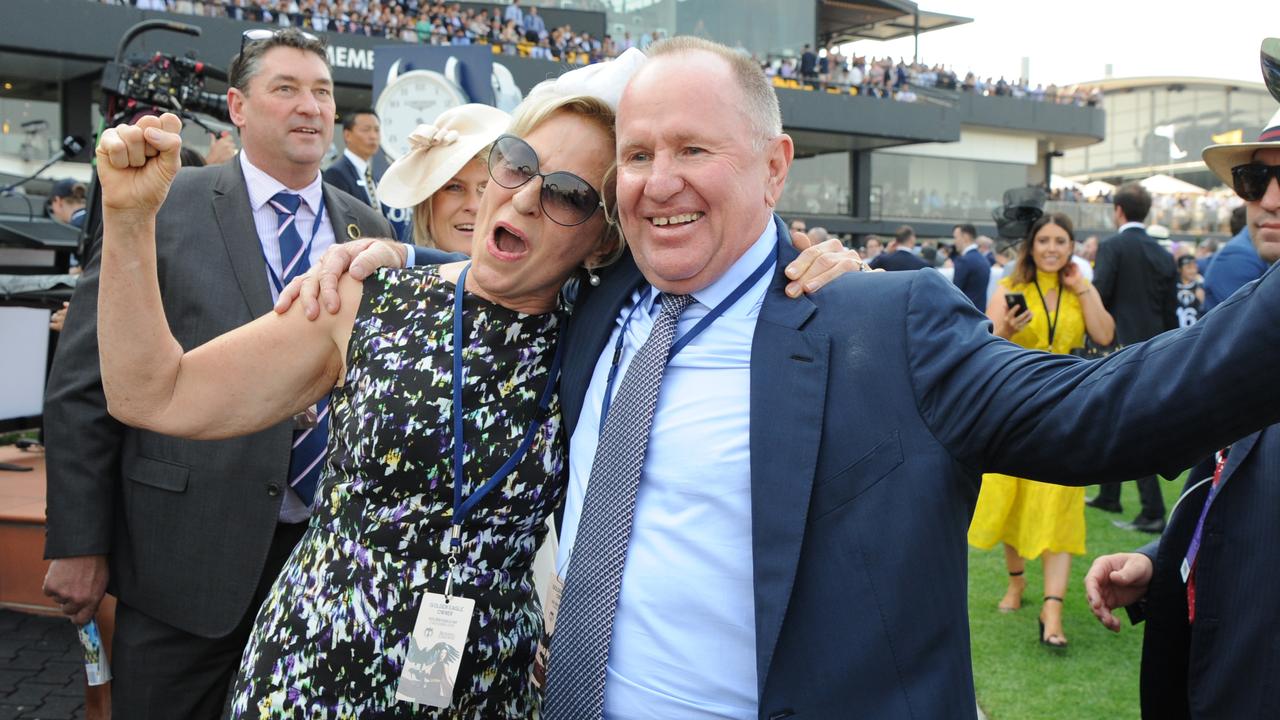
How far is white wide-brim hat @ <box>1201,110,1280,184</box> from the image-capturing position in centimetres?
250

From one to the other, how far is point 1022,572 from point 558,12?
3082 centimetres

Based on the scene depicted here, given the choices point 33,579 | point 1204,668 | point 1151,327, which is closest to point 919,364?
point 1204,668

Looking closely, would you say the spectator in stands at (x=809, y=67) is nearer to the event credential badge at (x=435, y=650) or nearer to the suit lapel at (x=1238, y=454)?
the suit lapel at (x=1238, y=454)

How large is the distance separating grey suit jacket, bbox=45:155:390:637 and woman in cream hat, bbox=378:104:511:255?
750mm

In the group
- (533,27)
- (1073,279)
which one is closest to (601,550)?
(1073,279)

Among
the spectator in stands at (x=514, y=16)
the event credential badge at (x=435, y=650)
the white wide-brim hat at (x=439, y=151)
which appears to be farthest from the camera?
the spectator in stands at (x=514, y=16)

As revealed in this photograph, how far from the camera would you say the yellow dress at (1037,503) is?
520 cm

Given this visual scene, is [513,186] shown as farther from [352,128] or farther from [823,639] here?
[352,128]

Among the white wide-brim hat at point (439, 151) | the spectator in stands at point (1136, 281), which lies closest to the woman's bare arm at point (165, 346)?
the white wide-brim hat at point (439, 151)

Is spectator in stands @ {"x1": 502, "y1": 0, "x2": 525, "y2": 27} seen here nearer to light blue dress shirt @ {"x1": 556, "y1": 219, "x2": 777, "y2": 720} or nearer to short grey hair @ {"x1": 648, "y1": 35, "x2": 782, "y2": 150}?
short grey hair @ {"x1": 648, "y1": 35, "x2": 782, "y2": 150}

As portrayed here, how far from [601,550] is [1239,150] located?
6.78ft

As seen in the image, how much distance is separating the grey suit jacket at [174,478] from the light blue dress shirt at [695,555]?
1.34m

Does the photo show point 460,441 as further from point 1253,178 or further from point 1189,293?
point 1189,293

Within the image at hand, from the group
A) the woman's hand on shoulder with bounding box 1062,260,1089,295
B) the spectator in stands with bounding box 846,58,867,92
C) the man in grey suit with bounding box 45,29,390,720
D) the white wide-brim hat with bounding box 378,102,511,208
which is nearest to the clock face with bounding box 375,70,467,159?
the white wide-brim hat with bounding box 378,102,511,208
